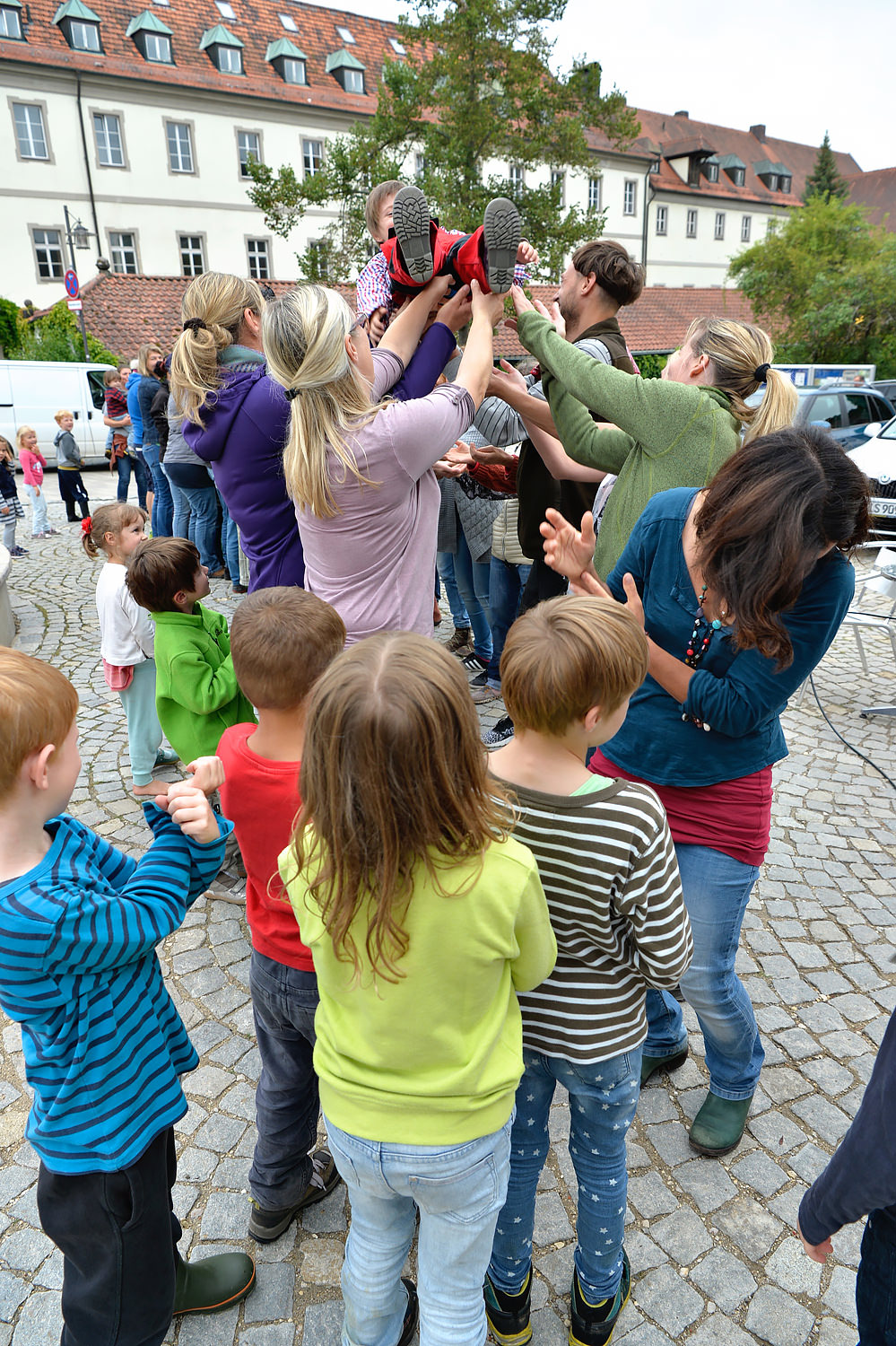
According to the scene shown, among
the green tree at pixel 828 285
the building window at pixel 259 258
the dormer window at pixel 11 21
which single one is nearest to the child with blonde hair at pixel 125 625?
the green tree at pixel 828 285

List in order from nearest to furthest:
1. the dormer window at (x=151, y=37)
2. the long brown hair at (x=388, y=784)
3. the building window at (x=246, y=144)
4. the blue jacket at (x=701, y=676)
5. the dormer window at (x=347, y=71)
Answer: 1. the long brown hair at (x=388, y=784)
2. the blue jacket at (x=701, y=676)
3. the dormer window at (x=151, y=37)
4. the building window at (x=246, y=144)
5. the dormer window at (x=347, y=71)

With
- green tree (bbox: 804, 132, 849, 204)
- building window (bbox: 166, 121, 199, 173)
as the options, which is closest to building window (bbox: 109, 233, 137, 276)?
building window (bbox: 166, 121, 199, 173)

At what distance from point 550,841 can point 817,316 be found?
33569mm

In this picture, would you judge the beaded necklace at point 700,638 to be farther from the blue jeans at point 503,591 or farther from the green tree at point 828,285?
the green tree at point 828,285

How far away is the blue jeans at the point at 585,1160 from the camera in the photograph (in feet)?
5.80

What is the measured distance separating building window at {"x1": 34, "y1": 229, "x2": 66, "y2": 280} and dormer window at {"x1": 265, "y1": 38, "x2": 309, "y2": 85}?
12.6 metres

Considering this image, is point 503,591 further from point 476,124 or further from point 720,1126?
point 476,124

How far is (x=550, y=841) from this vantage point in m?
1.58

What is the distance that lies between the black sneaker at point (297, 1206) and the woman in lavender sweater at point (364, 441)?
146 centimetres

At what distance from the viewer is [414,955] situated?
4.34ft

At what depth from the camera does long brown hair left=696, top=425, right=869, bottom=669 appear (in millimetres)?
1724

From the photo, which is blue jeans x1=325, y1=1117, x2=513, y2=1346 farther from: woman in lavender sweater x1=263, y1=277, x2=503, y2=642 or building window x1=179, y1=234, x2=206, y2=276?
building window x1=179, y1=234, x2=206, y2=276

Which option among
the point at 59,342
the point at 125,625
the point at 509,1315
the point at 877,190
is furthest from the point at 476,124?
the point at 877,190

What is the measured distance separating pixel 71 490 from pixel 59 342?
12.1 m
